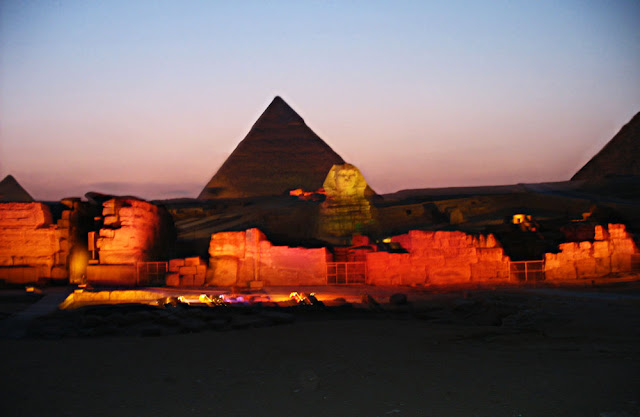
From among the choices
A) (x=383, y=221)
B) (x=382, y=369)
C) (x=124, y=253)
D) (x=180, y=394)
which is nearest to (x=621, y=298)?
(x=382, y=369)

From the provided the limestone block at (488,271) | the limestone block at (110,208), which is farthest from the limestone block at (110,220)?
the limestone block at (488,271)

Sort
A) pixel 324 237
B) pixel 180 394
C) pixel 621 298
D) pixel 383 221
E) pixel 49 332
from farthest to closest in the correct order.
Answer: pixel 383 221 → pixel 324 237 → pixel 621 298 → pixel 49 332 → pixel 180 394

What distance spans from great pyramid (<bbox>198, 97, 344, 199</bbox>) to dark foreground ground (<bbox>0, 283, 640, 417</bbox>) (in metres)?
51.5

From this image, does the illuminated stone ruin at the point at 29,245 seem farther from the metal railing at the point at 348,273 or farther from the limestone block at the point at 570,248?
the limestone block at the point at 570,248

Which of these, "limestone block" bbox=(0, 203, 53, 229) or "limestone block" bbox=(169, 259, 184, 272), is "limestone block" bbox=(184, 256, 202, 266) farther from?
"limestone block" bbox=(0, 203, 53, 229)

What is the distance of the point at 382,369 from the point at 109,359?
2623 mm

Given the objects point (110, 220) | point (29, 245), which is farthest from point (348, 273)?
point (29, 245)

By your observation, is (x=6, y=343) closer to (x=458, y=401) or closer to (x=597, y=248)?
(x=458, y=401)

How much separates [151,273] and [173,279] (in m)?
1.40

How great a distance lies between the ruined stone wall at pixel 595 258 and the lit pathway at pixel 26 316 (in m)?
11.0

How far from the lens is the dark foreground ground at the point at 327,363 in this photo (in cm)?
391

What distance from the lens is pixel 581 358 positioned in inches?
202

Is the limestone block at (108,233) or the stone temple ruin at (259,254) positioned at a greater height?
the limestone block at (108,233)

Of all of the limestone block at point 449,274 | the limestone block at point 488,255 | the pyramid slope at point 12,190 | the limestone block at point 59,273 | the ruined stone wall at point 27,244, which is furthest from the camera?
the pyramid slope at point 12,190
